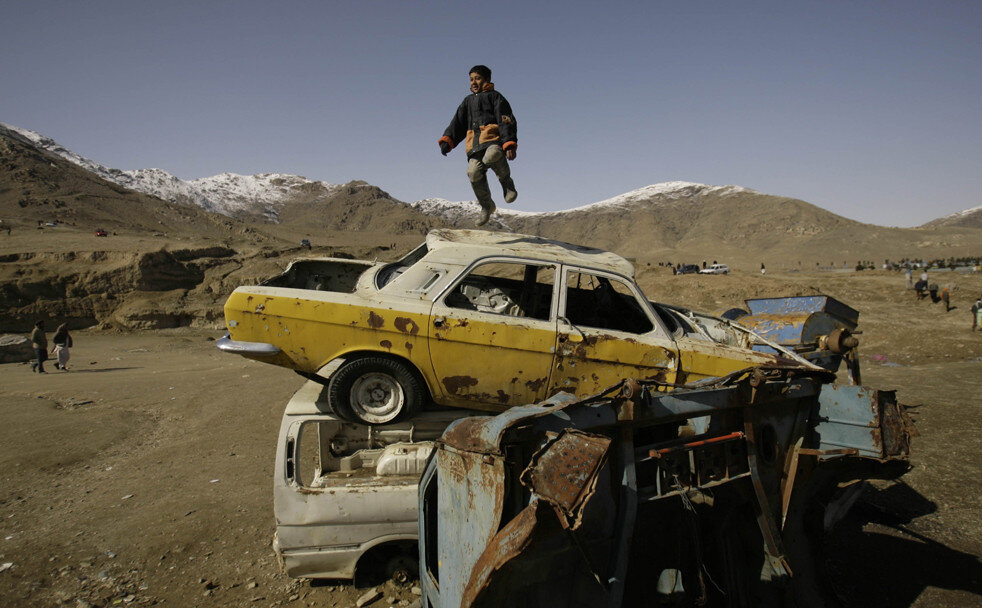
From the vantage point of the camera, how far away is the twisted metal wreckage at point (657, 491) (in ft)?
5.74

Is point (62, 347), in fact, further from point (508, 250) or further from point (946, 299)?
point (946, 299)

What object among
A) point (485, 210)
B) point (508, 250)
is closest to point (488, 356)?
point (508, 250)

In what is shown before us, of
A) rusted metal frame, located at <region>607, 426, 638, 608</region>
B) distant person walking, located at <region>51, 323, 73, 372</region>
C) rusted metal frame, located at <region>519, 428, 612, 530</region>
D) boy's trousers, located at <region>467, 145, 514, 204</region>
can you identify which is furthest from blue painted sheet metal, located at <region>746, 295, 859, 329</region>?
distant person walking, located at <region>51, 323, 73, 372</region>

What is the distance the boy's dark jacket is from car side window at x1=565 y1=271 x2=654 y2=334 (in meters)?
1.34

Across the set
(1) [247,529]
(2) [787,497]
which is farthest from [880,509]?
(1) [247,529]

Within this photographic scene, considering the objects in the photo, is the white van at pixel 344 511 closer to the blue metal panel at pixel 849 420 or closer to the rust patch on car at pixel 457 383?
the rust patch on car at pixel 457 383

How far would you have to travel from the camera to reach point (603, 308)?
4.41 metres

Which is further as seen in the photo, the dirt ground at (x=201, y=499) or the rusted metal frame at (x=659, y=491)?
the dirt ground at (x=201, y=499)

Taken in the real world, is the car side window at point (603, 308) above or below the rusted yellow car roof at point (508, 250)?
below

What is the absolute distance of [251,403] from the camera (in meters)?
7.65

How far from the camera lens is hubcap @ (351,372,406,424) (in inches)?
128

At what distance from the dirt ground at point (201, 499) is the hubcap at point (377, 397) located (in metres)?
1.13

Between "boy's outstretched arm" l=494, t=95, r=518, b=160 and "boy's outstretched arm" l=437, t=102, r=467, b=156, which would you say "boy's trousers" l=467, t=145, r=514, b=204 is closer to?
"boy's outstretched arm" l=494, t=95, r=518, b=160

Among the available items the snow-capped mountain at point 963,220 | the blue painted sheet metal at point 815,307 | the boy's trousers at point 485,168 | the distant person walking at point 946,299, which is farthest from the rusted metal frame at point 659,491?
the snow-capped mountain at point 963,220
